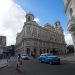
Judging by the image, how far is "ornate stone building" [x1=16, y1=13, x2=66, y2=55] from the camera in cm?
9294

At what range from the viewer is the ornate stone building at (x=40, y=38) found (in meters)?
92.9

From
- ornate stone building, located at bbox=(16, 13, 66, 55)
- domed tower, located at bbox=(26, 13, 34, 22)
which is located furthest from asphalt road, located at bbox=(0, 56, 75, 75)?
domed tower, located at bbox=(26, 13, 34, 22)

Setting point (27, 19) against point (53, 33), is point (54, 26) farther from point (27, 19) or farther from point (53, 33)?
point (27, 19)

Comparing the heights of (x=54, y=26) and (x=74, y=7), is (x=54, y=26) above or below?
above

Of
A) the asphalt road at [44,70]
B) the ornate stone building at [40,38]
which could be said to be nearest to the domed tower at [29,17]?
the ornate stone building at [40,38]

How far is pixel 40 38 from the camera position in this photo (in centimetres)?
10200

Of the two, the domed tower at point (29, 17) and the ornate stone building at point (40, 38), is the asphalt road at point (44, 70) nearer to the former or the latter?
the ornate stone building at point (40, 38)

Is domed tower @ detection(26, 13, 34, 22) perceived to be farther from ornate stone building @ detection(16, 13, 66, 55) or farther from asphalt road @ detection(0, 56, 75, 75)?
asphalt road @ detection(0, 56, 75, 75)

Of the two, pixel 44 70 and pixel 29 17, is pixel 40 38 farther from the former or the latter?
pixel 44 70

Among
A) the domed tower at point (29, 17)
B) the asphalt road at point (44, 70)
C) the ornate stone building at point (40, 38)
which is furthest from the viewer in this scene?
the domed tower at point (29, 17)

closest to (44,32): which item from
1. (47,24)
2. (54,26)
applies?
(47,24)

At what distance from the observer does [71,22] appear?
93.1 feet

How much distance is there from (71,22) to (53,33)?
88.0m

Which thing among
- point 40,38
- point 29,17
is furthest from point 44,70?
point 40,38
